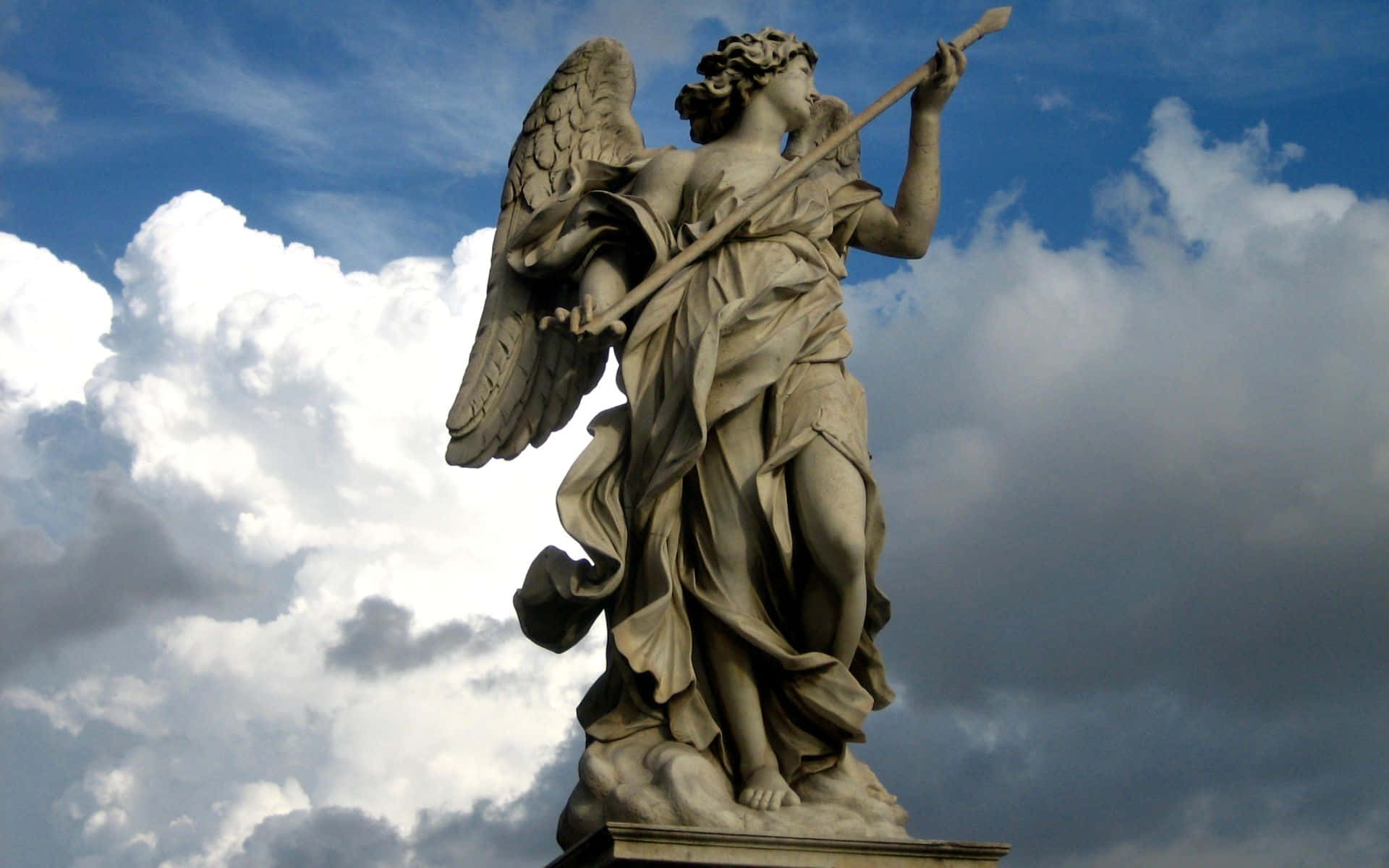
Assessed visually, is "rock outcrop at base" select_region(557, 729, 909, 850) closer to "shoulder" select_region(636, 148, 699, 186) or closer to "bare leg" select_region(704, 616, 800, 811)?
"bare leg" select_region(704, 616, 800, 811)

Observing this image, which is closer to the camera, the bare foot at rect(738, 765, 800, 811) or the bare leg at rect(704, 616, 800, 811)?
the bare foot at rect(738, 765, 800, 811)

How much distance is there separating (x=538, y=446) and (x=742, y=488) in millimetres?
1322

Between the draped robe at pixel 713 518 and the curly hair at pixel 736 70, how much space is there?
0.95 meters

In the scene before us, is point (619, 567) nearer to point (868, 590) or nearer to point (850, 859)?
point (868, 590)

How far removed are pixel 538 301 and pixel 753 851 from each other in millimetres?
3105

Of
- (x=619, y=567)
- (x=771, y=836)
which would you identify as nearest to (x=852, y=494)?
(x=619, y=567)

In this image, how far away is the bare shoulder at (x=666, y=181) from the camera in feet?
28.9

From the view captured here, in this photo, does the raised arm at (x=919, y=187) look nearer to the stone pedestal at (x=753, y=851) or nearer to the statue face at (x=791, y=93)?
the statue face at (x=791, y=93)

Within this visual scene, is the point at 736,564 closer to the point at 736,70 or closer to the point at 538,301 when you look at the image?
the point at 538,301

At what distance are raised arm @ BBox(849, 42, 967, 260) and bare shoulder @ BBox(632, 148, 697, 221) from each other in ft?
2.86

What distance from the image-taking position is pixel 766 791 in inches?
302

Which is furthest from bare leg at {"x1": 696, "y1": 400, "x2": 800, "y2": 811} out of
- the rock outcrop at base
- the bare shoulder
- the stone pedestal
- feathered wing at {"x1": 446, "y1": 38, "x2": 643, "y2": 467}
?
the bare shoulder

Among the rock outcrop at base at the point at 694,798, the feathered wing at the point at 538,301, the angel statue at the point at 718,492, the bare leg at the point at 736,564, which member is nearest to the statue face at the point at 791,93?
the angel statue at the point at 718,492

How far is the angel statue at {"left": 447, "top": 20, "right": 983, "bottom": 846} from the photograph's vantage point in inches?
309
